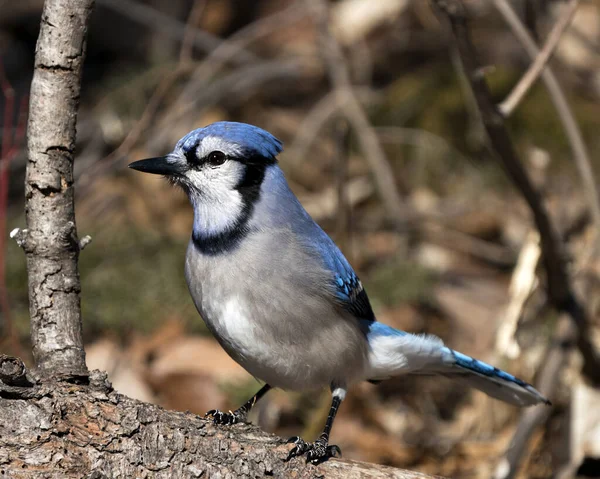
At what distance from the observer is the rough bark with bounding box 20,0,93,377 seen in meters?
2.08

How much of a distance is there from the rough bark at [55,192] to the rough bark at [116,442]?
13cm

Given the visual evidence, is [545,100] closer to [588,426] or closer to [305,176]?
[305,176]

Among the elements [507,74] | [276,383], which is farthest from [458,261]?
[276,383]

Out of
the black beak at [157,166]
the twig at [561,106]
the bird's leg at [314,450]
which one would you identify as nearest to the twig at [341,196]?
the twig at [561,106]

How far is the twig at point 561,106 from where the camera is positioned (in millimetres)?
3318

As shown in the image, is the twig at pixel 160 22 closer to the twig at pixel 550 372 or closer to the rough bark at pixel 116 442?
the twig at pixel 550 372

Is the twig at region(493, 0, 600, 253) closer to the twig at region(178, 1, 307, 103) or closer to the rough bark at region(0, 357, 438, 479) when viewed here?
the rough bark at region(0, 357, 438, 479)

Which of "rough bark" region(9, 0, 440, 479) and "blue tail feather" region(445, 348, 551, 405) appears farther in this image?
"blue tail feather" region(445, 348, 551, 405)

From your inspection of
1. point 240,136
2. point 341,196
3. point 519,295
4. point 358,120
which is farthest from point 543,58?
point 358,120

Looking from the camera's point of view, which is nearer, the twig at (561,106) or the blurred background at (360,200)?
the twig at (561,106)

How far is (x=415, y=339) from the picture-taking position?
3.10 m

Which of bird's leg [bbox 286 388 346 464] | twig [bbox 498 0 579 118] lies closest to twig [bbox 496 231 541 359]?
twig [bbox 498 0 579 118]

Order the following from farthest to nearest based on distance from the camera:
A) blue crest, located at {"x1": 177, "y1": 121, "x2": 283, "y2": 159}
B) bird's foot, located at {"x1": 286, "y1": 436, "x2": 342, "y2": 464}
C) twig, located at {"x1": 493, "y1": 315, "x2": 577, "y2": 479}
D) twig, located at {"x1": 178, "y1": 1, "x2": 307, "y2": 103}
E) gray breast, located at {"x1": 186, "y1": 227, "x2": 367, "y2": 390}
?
twig, located at {"x1": 178, "y1": 1, "x2": 307, "y2": 103}, twig, located at {"x1": 493, "y1": 315, "x2": 577, "y2": 479}, blue crest, located at {"x1": 177, "y1": 121, "x2": 283, "y2": 159}, gray breast, located at {"x1": 186, "y1": 227, "x2": 367, "y2": 390}, bird's foot, located at {"x1": 286, "y1": 436, "x2": 342, "y2": 464}

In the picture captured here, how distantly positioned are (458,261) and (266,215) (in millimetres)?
3473
